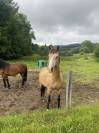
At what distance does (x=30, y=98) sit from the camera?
42.6 ft

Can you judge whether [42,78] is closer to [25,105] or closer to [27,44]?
[25,105]

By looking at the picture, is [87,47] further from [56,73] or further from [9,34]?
[56,73]

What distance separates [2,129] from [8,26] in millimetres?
40142

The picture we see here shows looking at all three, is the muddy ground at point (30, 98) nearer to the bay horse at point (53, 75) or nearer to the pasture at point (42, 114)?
the pasture at point (42, 114)

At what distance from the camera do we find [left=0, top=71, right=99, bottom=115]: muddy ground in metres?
11.4

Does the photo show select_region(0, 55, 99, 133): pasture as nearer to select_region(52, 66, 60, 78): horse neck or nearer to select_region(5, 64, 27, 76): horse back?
select_region(52, 66, 60, 78): horse neck

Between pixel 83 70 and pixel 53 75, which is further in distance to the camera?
pixel 83 70

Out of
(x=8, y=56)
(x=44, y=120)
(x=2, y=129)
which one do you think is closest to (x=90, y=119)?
(x=44, y=120)

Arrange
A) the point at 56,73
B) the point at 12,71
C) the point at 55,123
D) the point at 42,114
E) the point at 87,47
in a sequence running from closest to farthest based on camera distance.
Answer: the point at 55,123 < the point at 42,114 < the point at 56,73 < the point at 12,71 < the point at 87,47

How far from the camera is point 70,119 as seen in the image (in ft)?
25.9

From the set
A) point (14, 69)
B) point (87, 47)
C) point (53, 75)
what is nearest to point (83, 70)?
point (14, 69)

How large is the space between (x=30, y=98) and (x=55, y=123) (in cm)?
534

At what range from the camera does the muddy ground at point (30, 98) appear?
1138cm

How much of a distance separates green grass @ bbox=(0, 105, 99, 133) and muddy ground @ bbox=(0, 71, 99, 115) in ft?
7.59
